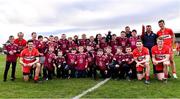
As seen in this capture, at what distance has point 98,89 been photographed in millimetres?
10656

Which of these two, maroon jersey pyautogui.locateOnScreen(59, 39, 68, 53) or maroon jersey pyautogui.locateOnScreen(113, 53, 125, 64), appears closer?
maroon jersey pyautogui.locateOnScreen(113, 53, 125, 64)

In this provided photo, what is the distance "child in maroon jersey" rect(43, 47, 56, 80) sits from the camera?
13.7 meters

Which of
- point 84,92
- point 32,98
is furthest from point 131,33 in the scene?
point 32,98

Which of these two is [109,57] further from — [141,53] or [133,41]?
[141,53]

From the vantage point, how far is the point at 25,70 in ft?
42.4

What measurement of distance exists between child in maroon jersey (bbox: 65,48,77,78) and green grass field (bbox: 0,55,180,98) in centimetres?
176

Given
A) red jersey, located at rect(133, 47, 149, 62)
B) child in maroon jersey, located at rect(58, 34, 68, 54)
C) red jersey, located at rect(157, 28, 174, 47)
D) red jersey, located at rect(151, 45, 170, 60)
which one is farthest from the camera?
child in maroon jersey, located at rect(58, 34, 68, 54)

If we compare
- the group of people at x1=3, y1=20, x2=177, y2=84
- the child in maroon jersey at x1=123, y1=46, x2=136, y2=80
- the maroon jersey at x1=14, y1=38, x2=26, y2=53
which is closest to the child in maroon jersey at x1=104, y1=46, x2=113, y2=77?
the group of people at x1=3, y1=20, x2=177, y2=84

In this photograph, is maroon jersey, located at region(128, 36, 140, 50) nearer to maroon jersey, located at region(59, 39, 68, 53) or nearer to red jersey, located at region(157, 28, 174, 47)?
red jersey, located at region(157, 28, 174, 47)

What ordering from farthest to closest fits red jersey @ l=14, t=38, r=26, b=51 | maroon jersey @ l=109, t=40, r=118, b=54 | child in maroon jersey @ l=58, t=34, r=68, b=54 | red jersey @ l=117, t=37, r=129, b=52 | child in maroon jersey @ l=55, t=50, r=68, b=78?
child in maroon jersey @ l=58, t=34, r=68, b=54, maroon jersey @ l=109, t=40, r=118, b=54, red jersey @ l=117, t=37, r=129, b=52, child in maroon jersey @ l=55, t=50, r=68, b=78, red jersey @ l=14, t=38, r=26, b=51

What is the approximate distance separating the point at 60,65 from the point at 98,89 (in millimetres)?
3645

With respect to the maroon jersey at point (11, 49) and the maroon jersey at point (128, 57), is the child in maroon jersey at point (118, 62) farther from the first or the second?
the maroon jersey at point (11, 49)

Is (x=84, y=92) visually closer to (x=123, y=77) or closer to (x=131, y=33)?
(x=123, y=77)

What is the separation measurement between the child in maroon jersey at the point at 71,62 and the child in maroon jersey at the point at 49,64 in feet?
2.21
